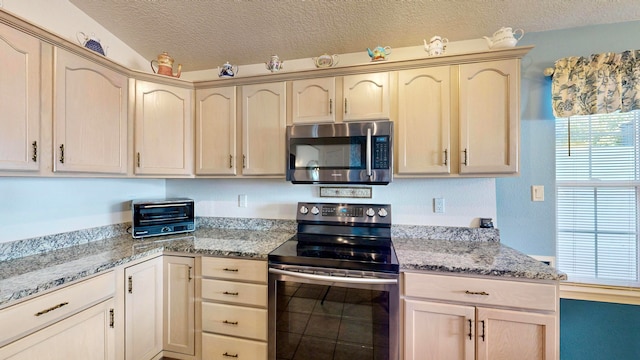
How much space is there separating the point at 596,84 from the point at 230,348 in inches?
112

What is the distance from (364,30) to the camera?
1855mm

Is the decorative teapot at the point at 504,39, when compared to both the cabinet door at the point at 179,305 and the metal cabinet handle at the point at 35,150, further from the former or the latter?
the metal cabinet handle at the point at 35,150

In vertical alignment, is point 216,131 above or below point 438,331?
above

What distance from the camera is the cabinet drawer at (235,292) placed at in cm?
154

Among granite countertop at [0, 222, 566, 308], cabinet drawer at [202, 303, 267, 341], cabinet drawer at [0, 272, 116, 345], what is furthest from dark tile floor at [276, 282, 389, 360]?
cabinet drawer at [0, 272, 116, 345]

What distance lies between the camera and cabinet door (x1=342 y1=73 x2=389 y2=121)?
1713mm

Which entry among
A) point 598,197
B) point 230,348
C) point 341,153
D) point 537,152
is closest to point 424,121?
point 341,153

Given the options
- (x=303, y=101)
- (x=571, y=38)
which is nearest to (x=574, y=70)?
(x=571, y=38)

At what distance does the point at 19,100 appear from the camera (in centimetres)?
126

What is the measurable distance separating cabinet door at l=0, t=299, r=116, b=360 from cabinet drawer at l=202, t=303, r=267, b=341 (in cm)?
49

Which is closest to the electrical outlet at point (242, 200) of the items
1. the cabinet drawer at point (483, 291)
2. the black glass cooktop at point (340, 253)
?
the black glass cooktop at point (340, 253)

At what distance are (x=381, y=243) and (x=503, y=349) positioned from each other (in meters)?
0.82

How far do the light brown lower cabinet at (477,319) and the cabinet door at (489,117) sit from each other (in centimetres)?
70

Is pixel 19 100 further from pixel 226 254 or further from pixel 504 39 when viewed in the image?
pixel 504 39
